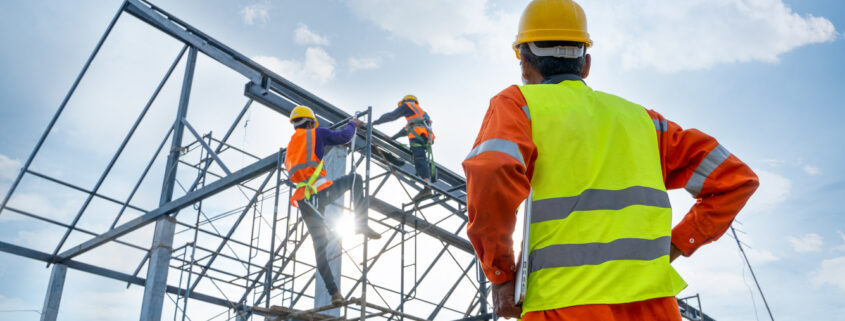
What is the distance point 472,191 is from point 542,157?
0.29 metres

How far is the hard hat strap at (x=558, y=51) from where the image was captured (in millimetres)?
2416

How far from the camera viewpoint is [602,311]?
5.93 feet

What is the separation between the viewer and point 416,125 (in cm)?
1230

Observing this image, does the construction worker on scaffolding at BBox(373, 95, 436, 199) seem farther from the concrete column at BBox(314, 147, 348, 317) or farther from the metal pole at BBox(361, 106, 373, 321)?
the metal pole at BBox(361, 106, 373, 321)

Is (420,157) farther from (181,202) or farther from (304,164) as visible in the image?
(181,202)

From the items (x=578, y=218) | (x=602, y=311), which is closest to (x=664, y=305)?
(x=602, y=311)

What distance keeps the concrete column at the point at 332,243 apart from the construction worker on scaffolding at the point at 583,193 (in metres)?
7.50

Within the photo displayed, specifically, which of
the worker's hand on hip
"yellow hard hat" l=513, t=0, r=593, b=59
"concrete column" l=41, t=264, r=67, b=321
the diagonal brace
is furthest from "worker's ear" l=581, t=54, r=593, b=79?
"concrete column" l=41, t=264, r=67, b=321

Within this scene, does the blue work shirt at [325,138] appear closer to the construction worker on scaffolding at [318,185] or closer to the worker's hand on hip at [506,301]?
the construction worker on scaffolding at [318,185]

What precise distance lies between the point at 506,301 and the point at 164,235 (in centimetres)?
1025

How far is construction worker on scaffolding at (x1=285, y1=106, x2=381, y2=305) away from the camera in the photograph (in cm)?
820

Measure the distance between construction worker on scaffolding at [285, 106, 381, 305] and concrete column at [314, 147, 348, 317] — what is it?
1117 millimetres

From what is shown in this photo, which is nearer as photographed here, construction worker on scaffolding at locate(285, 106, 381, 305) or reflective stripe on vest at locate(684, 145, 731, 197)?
reflective stripe on vest at locate(684, 145, 731, 197)

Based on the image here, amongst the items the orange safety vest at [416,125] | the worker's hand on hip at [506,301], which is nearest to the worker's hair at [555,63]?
the worker's hand on hip at [506,301]
